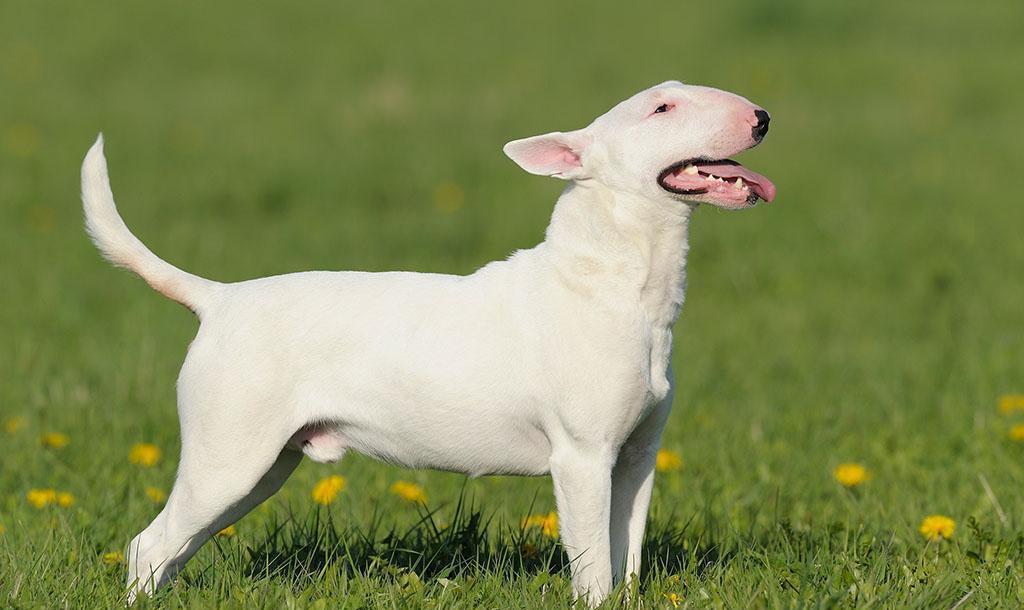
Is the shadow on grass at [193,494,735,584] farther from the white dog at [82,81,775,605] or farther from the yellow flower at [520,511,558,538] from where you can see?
the white dog at [82,81,775,605]

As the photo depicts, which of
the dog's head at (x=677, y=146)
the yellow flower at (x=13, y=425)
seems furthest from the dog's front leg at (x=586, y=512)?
the yellow flower at (x=13, y=425)

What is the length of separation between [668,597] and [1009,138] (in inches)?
381

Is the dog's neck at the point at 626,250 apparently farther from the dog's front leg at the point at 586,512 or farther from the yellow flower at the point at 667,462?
the yellow flower at the point at 667,462

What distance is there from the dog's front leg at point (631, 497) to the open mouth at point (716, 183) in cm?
69

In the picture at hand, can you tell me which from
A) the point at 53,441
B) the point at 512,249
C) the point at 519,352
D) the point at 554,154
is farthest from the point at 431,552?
the point at 512,249

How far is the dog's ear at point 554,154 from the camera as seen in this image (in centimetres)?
384

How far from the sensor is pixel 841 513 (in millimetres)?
5156

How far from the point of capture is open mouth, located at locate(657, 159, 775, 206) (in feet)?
12.2

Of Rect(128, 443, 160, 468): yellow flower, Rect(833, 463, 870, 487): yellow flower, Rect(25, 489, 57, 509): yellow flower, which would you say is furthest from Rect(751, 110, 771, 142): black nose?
Rect(128, 443, 160, 468): yellow flower

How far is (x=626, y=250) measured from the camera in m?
3.82

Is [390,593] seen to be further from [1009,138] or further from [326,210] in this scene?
[1009,138]

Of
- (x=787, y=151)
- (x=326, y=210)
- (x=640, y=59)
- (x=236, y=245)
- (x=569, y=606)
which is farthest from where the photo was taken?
(x=640, y=59)

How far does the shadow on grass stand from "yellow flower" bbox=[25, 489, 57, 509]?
2.71 ft

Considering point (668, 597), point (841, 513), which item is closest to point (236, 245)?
point (841, 513)
